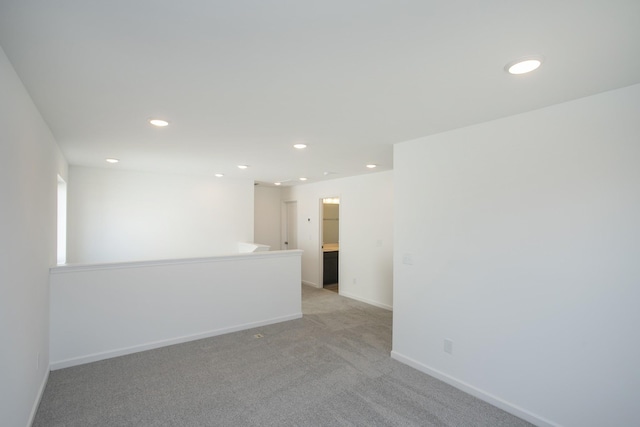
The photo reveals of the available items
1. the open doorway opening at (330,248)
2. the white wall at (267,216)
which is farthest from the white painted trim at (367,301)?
the white wall at (267,216)

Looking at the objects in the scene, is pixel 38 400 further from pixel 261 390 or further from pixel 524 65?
pixel 524 65

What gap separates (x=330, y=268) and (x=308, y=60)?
19.8 feet

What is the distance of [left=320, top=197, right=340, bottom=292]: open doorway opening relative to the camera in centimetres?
710

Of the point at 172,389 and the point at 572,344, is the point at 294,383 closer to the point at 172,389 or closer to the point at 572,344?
the point at 172,389

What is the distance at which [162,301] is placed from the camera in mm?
3740

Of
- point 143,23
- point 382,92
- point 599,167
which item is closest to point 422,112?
point 382,92

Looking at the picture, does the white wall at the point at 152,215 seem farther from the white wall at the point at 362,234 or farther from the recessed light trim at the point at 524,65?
the recessed light trim at the point at 524,65

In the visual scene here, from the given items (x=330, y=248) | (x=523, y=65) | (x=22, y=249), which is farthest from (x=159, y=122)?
(x=330, y=248)

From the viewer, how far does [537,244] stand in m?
2.36

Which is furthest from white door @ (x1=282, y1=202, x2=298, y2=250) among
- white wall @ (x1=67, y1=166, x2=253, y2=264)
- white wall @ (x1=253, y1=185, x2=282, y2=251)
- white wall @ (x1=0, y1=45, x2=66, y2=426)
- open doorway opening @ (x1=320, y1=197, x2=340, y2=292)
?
white wall @ (x1=0, y1=45, x2=66, y2=426)

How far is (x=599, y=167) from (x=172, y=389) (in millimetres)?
3757

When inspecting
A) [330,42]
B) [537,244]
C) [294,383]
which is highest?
[330,42]

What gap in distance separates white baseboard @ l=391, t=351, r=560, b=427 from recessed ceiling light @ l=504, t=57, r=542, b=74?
96.0 inches

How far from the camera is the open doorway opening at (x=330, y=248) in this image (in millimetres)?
7096
